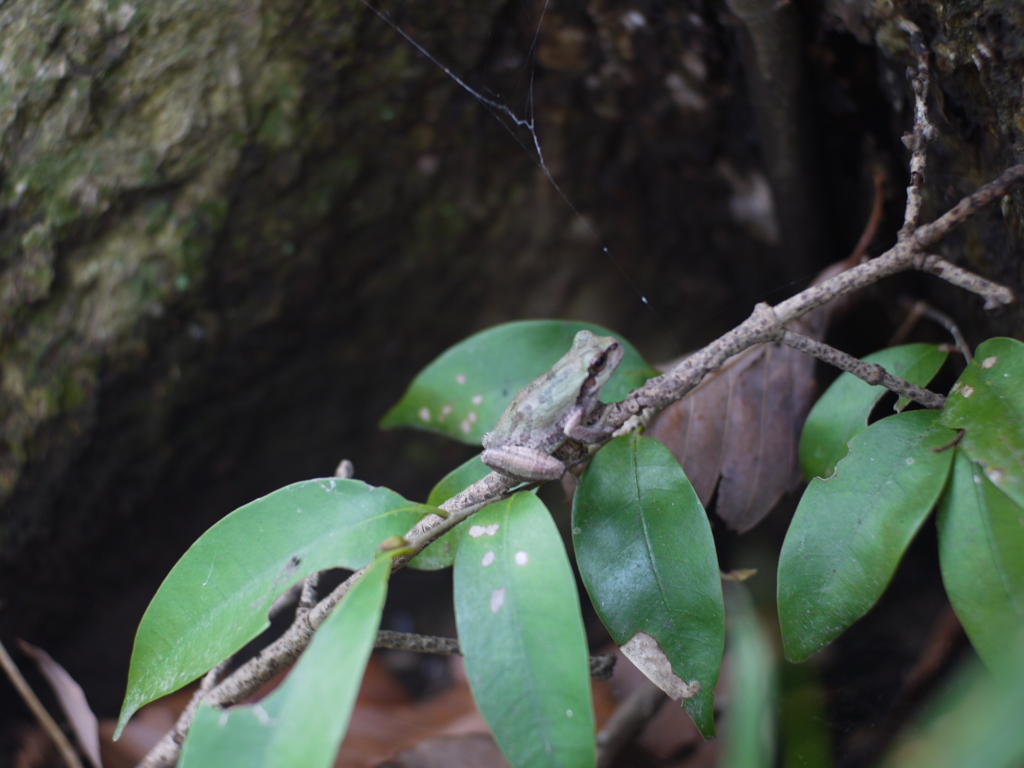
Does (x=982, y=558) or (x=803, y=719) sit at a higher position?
(x=982, y=558)

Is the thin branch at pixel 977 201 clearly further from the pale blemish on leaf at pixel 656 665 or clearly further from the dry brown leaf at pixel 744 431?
the pale blemish on leaf at pixel 656 665

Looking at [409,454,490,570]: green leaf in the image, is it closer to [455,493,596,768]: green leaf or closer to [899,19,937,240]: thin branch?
[455,493,596,768]: green leaf

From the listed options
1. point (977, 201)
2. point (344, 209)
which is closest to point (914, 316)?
point (977, 201)

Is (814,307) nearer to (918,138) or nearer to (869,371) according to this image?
(869,371)

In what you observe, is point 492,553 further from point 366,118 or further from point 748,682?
point 366,118

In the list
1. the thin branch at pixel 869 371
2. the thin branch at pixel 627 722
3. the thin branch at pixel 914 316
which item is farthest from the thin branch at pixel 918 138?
the thin branch at pixel 627 722
